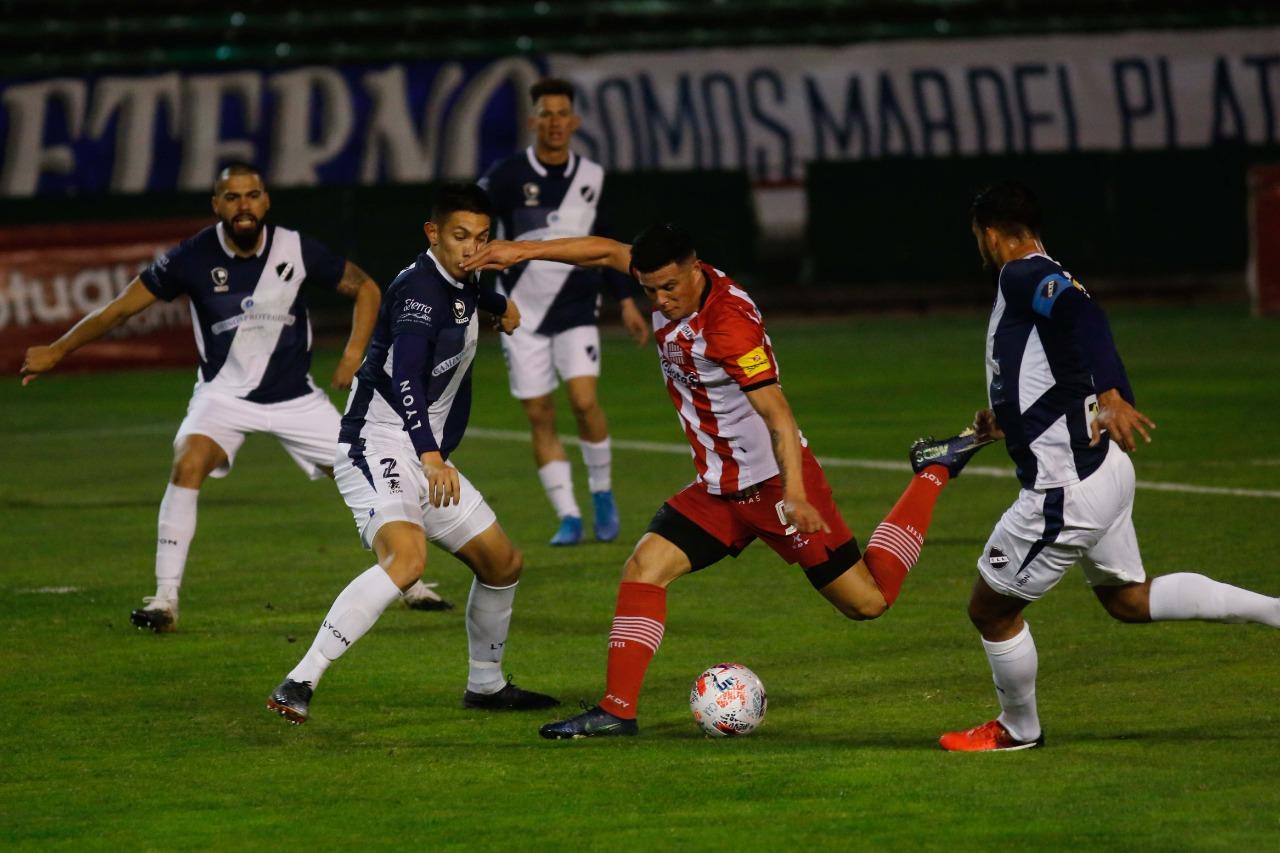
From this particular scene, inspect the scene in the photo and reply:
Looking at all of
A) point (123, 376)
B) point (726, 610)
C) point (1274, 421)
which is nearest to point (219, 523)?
point (726, 610)

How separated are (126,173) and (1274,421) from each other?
1604 centimetres

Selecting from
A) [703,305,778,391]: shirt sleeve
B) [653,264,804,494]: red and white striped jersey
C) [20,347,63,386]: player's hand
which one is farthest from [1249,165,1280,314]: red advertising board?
[703,305,778,391]: shirt sleeve

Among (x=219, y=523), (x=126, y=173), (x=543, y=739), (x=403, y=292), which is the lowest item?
(x=543, y=739)

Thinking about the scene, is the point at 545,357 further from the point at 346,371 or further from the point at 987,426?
the point at 987,426

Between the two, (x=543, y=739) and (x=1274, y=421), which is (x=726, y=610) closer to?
(x=543, y=739)

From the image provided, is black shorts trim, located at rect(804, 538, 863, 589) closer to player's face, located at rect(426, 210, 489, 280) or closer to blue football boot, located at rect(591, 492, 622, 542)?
player's face, located at rect(426, 210, 489, 280)

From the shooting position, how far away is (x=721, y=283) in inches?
270

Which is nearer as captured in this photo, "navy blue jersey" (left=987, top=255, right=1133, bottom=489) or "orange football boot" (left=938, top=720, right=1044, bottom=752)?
"navy blue jersey" (left=987, top=255, right=1133, bottom=489)

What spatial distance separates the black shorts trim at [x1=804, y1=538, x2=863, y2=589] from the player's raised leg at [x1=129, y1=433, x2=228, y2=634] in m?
3.33

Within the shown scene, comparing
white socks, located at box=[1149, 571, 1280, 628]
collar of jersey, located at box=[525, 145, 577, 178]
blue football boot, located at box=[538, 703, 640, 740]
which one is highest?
collar of jersey, located at box=[525, 145, 577, 178]

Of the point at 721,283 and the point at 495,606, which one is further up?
the point at 721,283

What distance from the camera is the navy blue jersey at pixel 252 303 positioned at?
9578mm

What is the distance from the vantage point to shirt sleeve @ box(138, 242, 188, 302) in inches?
370

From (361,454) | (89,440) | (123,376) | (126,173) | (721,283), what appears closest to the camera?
(721,283)
